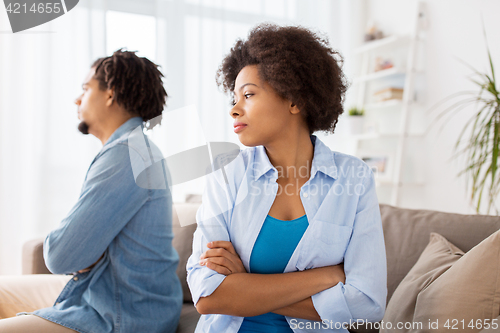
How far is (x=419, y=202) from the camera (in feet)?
11.0

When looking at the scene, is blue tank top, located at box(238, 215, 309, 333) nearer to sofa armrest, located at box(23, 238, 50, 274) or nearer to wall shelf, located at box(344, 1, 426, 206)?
sofa armrest, located at box(23, 238, 50, 274)

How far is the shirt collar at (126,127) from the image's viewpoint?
1368 millimetres

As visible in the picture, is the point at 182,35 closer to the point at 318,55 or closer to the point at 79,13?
the point at 79,13

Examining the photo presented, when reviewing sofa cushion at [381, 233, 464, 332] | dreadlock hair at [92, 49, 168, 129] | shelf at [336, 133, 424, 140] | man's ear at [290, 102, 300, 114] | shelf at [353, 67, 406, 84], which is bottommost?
sofa cushion at [381, 233, 464, 332]

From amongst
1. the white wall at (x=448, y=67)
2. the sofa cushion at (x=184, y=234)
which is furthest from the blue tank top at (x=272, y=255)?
the white wall at (x=448, y=67)

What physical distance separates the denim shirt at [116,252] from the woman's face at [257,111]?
40 centimetres

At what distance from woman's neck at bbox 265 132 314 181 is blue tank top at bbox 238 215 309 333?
168mm

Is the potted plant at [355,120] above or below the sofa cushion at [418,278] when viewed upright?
above

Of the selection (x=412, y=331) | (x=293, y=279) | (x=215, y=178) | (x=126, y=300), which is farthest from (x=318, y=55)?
(x=126, y=300)

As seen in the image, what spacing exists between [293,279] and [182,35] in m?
2.60

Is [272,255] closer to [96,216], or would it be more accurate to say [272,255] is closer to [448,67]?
[96,216]

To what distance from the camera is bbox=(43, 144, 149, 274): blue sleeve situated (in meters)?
1.14

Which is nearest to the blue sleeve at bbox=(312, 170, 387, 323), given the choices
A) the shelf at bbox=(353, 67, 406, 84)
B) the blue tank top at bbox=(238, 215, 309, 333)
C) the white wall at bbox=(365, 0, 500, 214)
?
the blue tank top at bbox=(238, 215, 309, 333)

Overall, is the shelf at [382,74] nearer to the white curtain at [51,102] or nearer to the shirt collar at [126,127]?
the white curtain at [51,102]
